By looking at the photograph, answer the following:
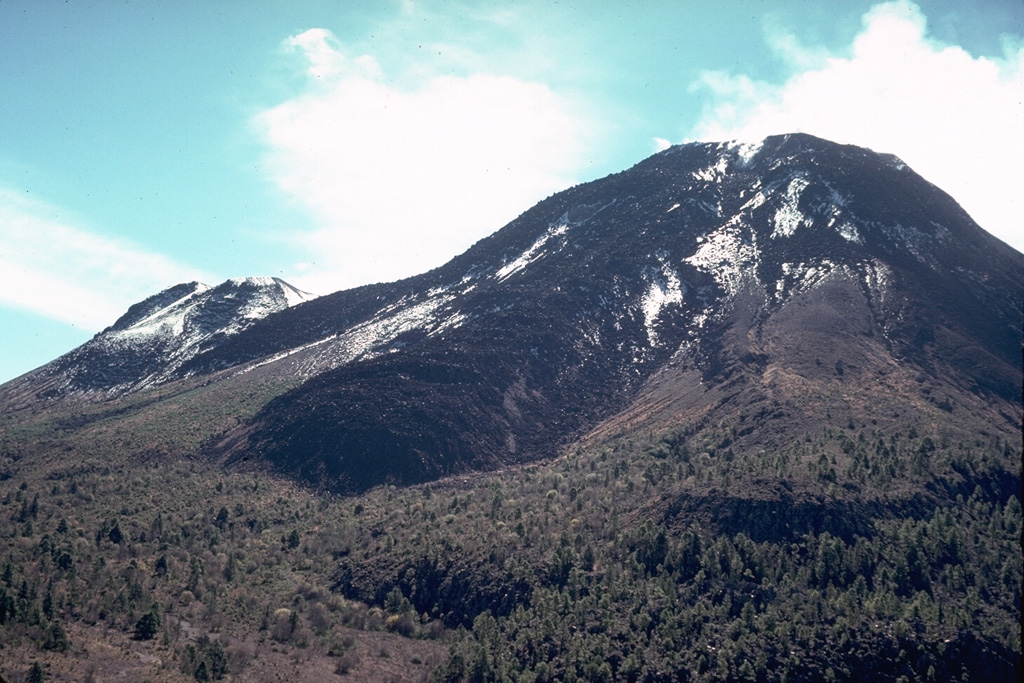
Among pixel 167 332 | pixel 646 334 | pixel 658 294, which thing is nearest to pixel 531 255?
pixel 658 294

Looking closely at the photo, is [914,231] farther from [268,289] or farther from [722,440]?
[268,289]

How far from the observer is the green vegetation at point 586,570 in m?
40.2

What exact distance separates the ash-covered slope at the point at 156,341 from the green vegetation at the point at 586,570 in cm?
6276

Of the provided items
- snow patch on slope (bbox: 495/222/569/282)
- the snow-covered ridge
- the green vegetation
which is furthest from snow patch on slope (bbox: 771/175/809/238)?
the snow-covered ridge

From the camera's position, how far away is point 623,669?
4003 centimetres

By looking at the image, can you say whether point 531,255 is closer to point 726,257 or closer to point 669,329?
point 726,257

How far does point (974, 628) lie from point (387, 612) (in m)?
33.7

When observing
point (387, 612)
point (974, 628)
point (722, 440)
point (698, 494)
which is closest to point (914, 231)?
point (722, 440)

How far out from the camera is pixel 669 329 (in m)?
106

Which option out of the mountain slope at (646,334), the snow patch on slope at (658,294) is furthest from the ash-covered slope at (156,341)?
the snow patch on slope at (658,294)

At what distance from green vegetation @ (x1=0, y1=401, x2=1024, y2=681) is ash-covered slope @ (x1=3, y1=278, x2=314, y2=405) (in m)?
62.8

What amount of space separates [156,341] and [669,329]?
92.0 metres

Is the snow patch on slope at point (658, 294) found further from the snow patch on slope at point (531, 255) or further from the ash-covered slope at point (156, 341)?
the ash-covered slope at point (156, 341)

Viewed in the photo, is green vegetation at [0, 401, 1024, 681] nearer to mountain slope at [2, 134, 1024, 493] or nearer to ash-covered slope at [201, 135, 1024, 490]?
mountain slope at [2, 134, 1024, 493]
